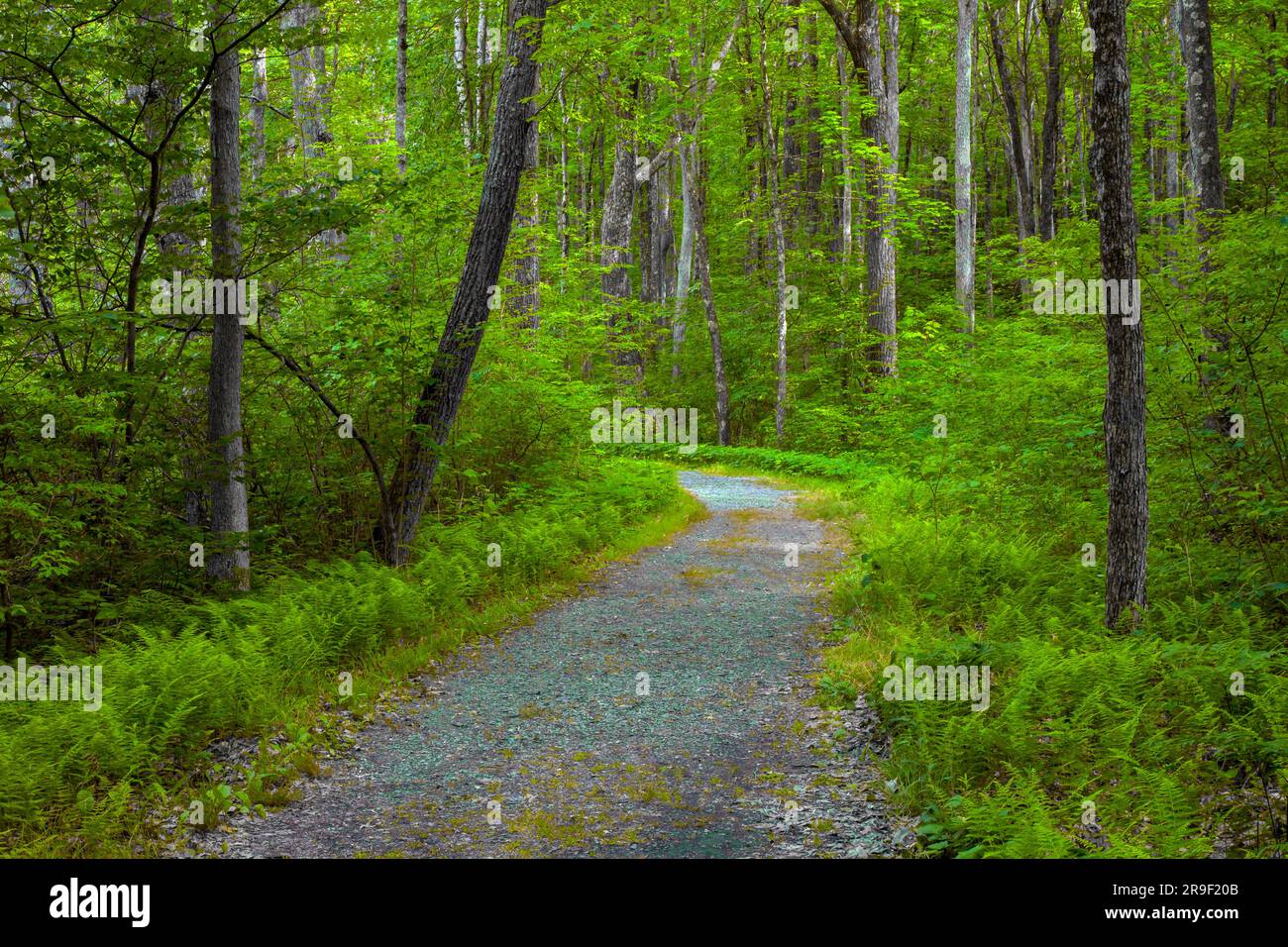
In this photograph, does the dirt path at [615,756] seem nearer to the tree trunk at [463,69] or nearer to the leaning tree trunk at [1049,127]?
the tree trunk at [463,69]

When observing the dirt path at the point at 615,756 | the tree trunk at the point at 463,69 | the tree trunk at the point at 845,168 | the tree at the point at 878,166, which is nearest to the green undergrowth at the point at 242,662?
the dirt path at the point at 615,756

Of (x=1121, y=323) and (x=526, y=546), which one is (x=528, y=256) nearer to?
(x=526, y=546)

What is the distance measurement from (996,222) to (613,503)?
1180 inches

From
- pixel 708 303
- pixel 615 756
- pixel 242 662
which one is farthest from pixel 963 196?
pixel 242 662

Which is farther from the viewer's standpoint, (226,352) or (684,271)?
(684,271)

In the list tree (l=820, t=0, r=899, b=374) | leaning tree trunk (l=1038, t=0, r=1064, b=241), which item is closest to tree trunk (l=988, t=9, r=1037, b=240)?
leaning tree trunk (l=1038, t=0, r=1064, b=241)

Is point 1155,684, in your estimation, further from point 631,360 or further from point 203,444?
point 631,360

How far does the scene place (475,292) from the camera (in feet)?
32.2

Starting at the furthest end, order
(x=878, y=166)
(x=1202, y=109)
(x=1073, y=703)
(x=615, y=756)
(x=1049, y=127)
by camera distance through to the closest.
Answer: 1. (x=1049, y=127)
2. (x=878, y=166)
3. (x=1202, y=109)
4. (x=615, y=756)
5. (x=1073, y=703)

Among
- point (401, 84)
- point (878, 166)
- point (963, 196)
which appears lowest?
point (963, 196)

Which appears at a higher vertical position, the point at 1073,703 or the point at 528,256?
the point at 528,256

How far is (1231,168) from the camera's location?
22.0 metres

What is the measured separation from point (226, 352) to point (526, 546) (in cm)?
390

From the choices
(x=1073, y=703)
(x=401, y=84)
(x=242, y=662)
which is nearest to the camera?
(x=1073, y=703)
